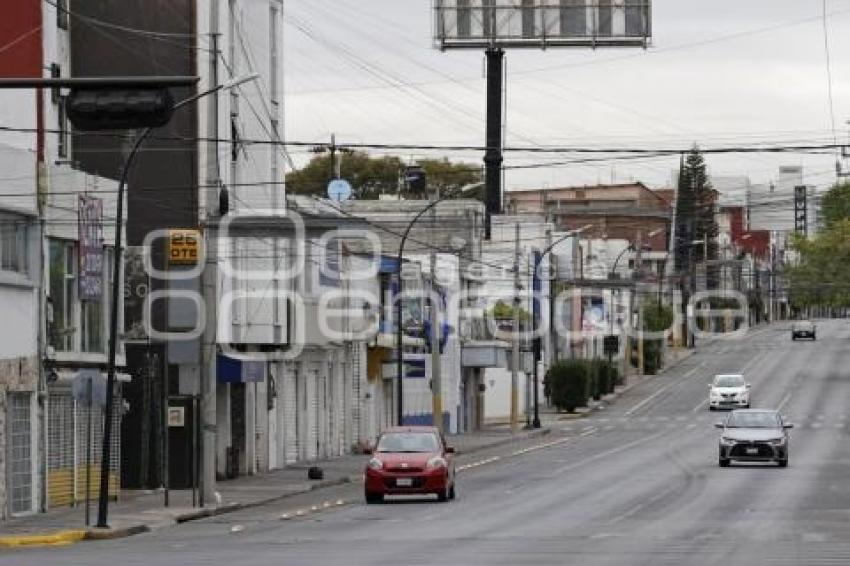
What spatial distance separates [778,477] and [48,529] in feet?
72.4

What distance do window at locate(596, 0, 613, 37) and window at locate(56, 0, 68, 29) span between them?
4109 centimetres

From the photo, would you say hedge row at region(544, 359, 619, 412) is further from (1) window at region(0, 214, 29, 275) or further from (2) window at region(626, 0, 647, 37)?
(1) window at region(0, 214, 29, 275)

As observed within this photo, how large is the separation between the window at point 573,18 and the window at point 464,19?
498cm

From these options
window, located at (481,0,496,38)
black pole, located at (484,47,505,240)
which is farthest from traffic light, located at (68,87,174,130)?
window, located at (481,0,496,38)

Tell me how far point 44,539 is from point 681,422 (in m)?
59.9

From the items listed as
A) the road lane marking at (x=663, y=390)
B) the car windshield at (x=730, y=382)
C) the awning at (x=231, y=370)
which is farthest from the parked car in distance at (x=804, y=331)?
the awning at (x=231, y=370)

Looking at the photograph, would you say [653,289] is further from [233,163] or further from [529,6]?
[233,163]

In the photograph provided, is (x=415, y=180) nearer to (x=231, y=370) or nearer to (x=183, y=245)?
(x=231, y=370)

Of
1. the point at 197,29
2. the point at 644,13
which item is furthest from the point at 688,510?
the point at 644,13

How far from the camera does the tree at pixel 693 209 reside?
177 metres

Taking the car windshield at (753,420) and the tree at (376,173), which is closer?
the car windshield at (753,420)

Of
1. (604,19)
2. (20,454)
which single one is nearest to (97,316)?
(20,454)

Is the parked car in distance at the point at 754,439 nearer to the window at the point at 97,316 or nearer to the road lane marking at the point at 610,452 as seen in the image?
the road lane marking at the point at 610,452

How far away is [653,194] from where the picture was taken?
193 metres
